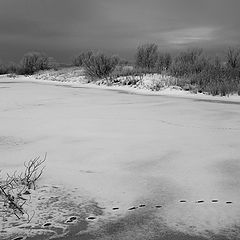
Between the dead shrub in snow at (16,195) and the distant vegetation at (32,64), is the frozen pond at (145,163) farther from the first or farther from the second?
the distant vegetation at (32,64)

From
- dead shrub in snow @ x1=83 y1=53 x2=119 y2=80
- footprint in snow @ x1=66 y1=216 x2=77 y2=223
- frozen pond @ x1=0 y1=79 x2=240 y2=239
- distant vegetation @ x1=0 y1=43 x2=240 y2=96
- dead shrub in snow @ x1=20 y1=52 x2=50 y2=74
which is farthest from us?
dead shrub in snow @ x1=20 y1=52 x2=50 y2=74

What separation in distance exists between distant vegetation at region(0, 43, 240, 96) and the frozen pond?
9.36 m

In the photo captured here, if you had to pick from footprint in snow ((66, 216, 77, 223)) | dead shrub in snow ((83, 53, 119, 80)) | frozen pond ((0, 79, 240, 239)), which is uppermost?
dead shrub in snow ((83, 53, 119, 80))

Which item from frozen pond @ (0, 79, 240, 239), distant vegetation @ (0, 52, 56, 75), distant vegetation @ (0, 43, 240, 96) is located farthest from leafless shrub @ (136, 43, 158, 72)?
frozen pond @ (0, 79, 240, 239)

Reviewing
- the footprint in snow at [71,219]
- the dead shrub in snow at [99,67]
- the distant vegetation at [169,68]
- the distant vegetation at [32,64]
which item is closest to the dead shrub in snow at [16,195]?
the footprint in snow at [71,219]

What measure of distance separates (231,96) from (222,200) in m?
12.4

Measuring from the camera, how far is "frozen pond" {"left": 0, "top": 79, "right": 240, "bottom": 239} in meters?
2.87

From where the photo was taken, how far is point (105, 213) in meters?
2.93

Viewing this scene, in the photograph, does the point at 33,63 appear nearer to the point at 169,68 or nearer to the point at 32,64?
the point at 32,64

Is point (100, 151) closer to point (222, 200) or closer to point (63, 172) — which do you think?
point (63, 172)

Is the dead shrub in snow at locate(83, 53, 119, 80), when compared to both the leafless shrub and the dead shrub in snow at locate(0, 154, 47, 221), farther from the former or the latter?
the dead shrub in snow at locate(0, 154, 47, 221)

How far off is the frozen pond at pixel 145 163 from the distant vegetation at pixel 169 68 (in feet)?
30.7

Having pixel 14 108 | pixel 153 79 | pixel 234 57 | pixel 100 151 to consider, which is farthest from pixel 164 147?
pixel 234 57

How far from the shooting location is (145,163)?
172 inches
